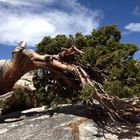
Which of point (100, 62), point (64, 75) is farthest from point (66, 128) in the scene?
point (64, 75)

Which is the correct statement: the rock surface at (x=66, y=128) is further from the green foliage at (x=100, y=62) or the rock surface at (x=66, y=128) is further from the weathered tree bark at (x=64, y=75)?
the green foliage at (x=100, y=62)

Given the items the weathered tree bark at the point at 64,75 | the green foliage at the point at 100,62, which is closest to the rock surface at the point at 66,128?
the weathered tree bark at the point at 64,75

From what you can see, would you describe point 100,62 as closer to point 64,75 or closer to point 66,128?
point 64,75

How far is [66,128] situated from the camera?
37.5 ft

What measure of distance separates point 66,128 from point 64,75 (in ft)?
10.2

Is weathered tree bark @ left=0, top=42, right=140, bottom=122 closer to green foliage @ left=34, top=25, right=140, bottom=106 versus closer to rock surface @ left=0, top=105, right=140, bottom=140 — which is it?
green foliage @ left=34, top=25, right=140, bottom=106

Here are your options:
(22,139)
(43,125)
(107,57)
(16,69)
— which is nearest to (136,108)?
(107,57)

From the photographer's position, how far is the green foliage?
11.7 m

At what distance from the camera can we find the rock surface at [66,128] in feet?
35.9

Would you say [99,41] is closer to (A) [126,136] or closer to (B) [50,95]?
(B) [50,95]

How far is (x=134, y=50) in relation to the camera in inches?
514

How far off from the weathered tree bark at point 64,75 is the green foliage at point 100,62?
0.38 metres

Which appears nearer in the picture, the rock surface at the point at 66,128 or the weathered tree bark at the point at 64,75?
the rock surface at the point at 66,128

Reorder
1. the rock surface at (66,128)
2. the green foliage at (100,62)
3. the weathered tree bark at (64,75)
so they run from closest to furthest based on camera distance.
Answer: the rock surface at (66,128), the green foliage at (100,62), the weathered tree bark at (64,75)
